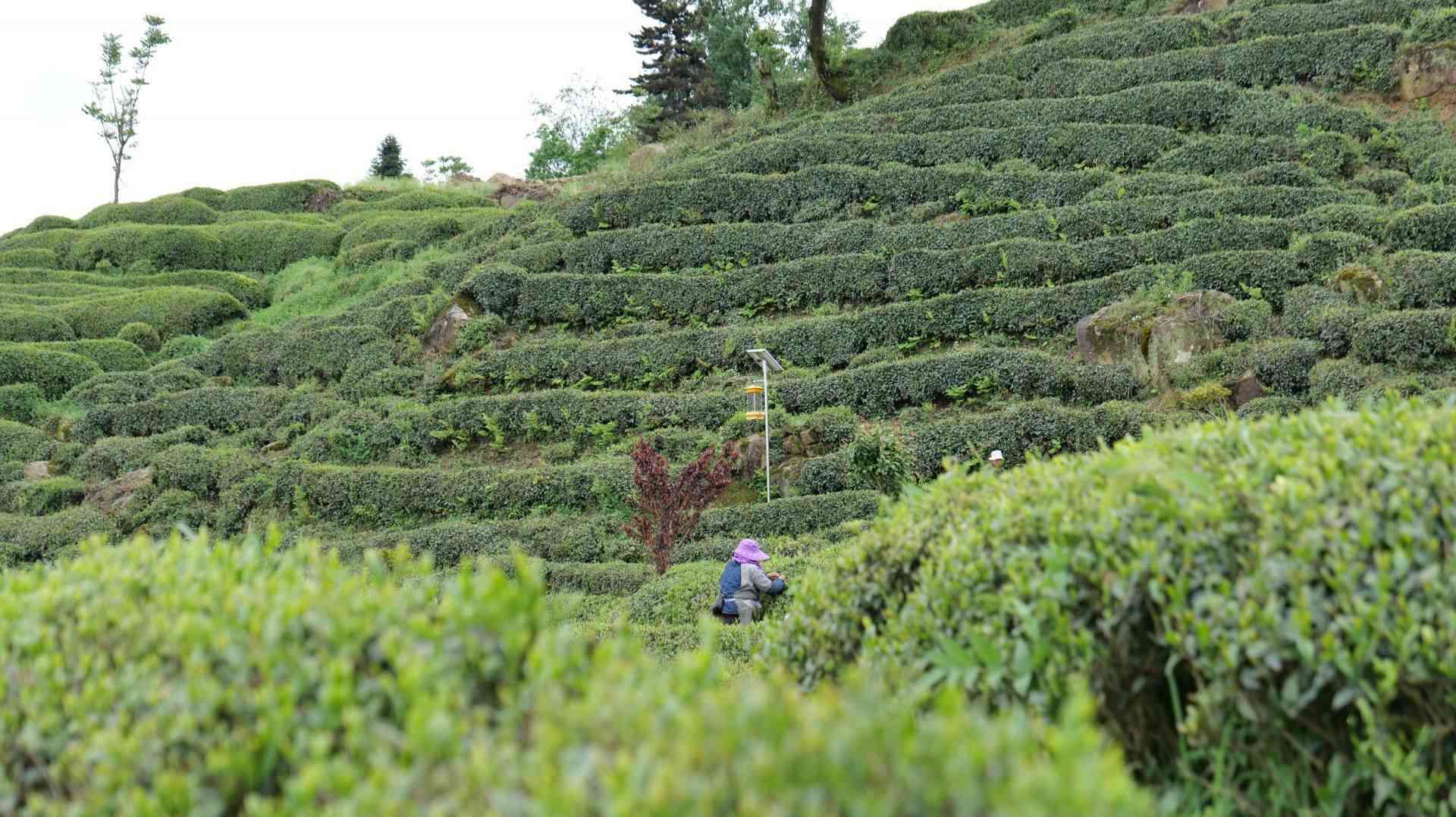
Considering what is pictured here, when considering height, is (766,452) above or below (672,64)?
below

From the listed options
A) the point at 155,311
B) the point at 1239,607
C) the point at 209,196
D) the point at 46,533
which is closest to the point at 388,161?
the point at 209,196

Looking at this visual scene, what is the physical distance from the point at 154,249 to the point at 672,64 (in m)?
20.3

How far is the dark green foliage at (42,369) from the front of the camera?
20703 mm

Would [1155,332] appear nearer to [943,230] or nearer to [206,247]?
[943,230]

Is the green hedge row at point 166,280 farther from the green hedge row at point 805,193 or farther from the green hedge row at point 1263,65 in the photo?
the green hedge row at point 1263,65

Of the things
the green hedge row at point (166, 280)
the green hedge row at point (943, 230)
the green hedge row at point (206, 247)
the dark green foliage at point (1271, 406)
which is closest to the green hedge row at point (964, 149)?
the green hedge row at point (943, 230)

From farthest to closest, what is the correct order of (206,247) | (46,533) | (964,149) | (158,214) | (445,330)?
(158,214) < (206,247) < (964,149) < (445,330) < (46,533)

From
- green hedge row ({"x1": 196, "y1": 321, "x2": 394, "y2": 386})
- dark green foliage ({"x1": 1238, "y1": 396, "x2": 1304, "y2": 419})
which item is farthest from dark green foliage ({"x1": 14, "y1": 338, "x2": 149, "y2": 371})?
dark green foliage ({"x1": 1238, "y1": 396, "x2": 1304, "y2": 419})

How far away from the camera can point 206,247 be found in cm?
2856

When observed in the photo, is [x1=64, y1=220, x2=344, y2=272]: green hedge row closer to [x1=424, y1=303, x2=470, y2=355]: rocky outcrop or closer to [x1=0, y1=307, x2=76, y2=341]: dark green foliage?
[x1=0, y1=307, x2=76, y2=341]: dark green foliage

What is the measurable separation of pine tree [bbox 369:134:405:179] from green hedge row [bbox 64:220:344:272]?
17858 mm

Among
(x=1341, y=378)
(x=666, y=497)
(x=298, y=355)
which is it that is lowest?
(x=666, y=497)

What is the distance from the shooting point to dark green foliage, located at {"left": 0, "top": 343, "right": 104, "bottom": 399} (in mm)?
20703

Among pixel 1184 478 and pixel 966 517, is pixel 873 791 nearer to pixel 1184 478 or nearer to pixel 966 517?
pixel 1184 478
